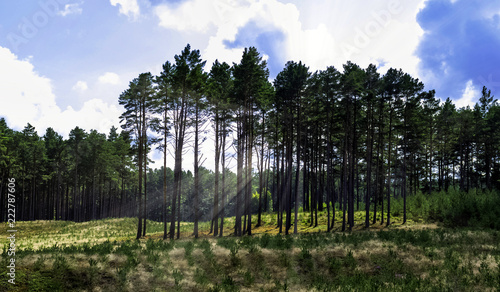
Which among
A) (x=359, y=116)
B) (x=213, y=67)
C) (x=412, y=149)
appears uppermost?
(x=213, y=67)

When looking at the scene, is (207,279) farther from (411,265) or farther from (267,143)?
(267,143)

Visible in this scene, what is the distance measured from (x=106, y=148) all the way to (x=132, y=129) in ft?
74.0

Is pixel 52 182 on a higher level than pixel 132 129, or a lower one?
lower

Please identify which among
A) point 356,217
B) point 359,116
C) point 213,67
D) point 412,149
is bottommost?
point 356,217

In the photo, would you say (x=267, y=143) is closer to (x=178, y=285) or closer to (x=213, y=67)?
(x=213, y=67)

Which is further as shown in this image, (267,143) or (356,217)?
(267,143)

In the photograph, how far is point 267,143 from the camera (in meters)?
39.1

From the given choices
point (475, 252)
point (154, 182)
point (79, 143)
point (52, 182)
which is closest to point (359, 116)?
point (475, 252)

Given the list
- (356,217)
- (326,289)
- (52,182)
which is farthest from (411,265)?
(52,182)

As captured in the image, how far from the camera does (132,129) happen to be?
100ft

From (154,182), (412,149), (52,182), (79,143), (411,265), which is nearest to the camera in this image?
(411,265)

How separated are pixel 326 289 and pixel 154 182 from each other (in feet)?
311

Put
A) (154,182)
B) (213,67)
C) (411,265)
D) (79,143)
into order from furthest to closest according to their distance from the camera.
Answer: (154,182)
(79,143)
(213,67)
(411,265)

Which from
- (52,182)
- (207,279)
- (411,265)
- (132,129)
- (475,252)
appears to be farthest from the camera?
(52,182)
